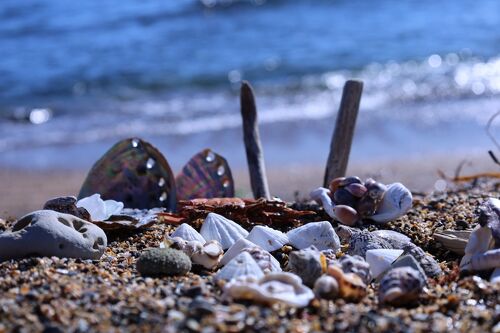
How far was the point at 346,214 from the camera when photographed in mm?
3816

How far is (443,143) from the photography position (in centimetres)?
784

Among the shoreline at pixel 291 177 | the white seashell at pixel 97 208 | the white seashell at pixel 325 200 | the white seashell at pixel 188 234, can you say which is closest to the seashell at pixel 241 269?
the white seashell at pixel 188 234

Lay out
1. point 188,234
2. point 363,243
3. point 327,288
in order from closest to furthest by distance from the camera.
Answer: point 327,288 → point 363,243 → point 188,234

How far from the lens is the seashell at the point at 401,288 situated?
8.79 ft

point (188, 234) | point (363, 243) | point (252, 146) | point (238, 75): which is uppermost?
point (238, 75)

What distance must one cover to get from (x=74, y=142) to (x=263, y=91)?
384 cm

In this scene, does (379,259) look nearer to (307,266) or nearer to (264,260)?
(307,266)

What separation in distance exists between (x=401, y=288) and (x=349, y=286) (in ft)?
0.66

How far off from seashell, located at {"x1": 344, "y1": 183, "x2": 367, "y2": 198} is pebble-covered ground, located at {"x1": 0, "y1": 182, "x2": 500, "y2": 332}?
2.45 ft

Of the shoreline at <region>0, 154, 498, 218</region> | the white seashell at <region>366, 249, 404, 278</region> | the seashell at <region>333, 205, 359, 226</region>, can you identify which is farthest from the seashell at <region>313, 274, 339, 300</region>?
the shoreline at <region>0, 154, 498, 218</region>

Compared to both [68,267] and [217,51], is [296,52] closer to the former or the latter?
[217,51]

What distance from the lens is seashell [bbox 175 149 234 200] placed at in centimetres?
461

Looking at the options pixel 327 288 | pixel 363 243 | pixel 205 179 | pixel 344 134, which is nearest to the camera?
pixel 327 288

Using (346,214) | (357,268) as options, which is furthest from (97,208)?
(357,268)
